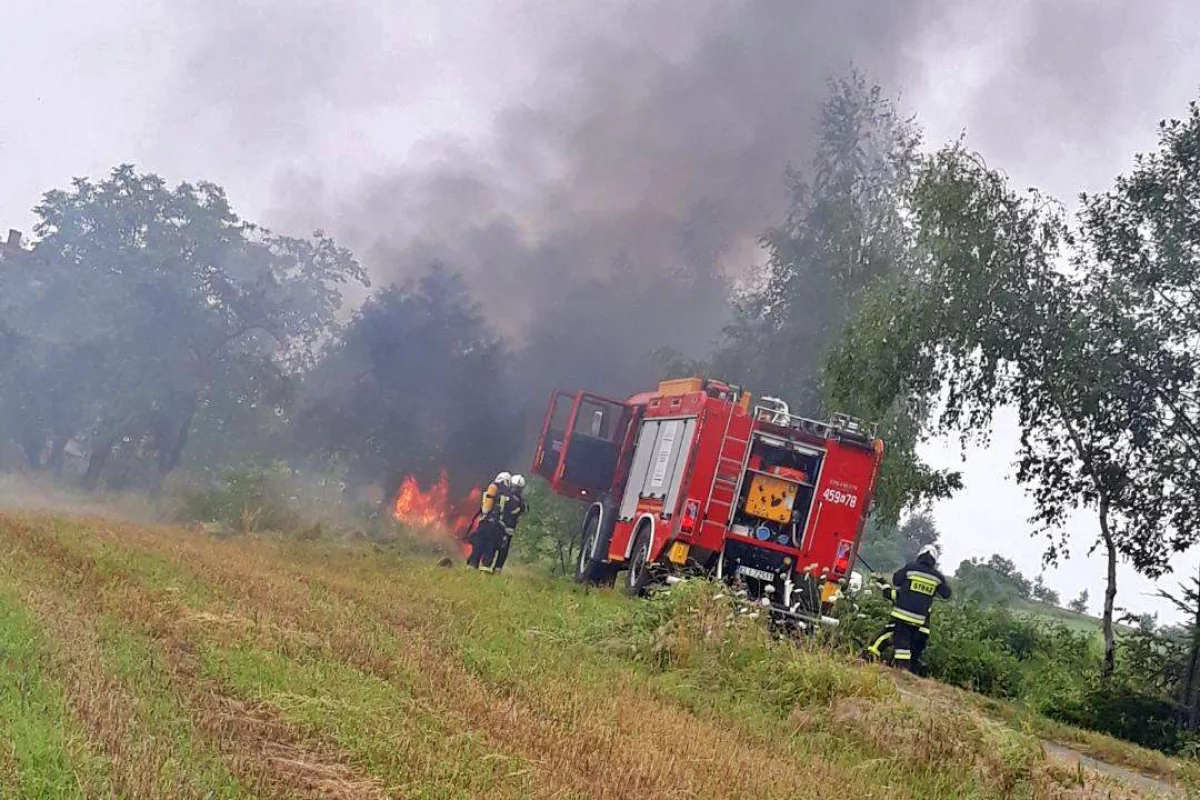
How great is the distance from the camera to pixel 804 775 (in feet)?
19.7

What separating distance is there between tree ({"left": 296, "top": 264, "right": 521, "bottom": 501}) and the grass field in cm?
1523

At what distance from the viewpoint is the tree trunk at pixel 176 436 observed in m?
30.7

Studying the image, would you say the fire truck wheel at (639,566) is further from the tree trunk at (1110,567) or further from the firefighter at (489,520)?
the tree trunk at (1110,567)

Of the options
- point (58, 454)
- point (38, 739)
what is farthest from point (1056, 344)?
point (58, 454)

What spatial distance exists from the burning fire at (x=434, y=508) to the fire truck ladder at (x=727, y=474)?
973cm

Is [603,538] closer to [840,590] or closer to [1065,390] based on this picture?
[840,590]

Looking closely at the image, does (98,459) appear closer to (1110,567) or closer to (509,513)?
(509,513)

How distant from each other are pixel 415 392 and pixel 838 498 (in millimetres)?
15387

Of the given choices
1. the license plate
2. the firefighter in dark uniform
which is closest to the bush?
the firefighter in dark uniform

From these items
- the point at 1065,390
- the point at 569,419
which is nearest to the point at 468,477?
the point at 569,419

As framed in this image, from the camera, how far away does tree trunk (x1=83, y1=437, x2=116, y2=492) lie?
30.6 meters

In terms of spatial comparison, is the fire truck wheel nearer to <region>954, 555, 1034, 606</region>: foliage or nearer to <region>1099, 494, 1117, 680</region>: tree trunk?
<region>1099, 494, 1117, 680</region>: tree trunk

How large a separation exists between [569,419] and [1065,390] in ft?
22.5

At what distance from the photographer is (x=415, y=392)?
27.3m
